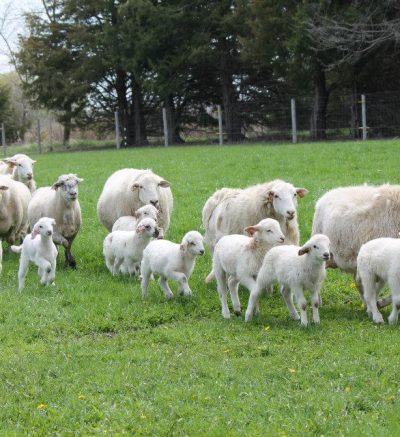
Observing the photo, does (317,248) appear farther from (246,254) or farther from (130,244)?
(130,244)

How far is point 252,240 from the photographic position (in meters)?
8.03

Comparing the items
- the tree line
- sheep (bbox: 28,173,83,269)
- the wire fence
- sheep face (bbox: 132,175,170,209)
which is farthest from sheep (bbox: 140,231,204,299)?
the tree line

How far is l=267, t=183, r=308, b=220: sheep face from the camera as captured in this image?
9.07 meters

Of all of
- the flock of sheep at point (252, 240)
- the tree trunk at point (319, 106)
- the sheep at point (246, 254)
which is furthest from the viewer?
the tree trunk at point (319, 106)

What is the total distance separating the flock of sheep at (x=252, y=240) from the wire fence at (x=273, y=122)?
1896 cm

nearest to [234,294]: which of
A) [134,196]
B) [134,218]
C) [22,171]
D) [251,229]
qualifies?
[251,229]

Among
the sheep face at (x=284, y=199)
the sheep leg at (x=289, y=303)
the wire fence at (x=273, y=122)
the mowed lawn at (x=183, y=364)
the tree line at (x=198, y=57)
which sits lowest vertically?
the mowed lawn at (x=183, y=364)

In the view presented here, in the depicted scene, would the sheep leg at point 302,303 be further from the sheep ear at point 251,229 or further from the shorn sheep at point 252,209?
the shorn sheep at point 252,209

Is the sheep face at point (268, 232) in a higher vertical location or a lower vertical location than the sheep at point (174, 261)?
higher

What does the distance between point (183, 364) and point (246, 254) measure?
192 cm

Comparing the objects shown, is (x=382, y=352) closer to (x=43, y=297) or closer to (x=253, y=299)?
(x=253, y=299)

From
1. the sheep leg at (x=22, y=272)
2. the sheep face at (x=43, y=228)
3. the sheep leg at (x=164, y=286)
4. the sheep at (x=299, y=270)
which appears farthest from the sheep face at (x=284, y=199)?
the sheep leg at (x=22, y=272)

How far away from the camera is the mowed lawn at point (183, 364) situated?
5.19 m

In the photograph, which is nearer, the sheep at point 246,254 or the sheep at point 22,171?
the sheep at point 246,254
